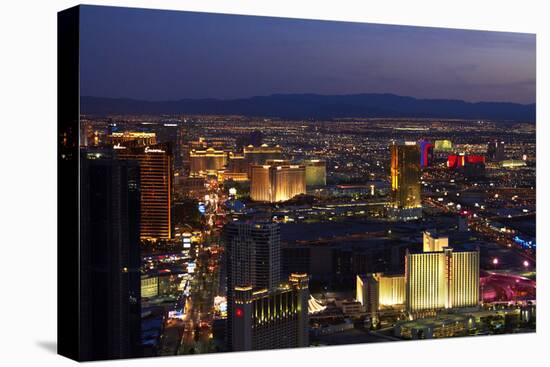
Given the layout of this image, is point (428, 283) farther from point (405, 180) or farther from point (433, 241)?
point (405, 180)

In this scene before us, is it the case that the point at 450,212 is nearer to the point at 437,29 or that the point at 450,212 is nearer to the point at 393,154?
the point at 393,154

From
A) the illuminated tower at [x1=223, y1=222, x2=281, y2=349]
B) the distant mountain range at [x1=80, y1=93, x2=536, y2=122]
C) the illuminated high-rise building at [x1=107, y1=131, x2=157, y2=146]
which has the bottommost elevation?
the illuminated tower at [x1=223, y1=222, x2=281, y2=349]

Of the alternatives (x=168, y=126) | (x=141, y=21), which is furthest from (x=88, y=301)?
(x=141, y=21)

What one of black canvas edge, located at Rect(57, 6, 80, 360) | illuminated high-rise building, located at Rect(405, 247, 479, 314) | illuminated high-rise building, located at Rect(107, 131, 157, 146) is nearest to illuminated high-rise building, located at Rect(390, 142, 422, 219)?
illuminated high-rise building, located at Rect(405, 247, 479, 314)

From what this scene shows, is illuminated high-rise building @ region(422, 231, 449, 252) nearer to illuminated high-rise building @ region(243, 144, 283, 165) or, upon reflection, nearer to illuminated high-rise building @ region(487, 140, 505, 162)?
illuminated high-rise building @ region(487, 140, 505, 162)

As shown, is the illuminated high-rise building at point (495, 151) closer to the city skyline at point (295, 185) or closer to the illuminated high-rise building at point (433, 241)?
the city skyline at point (295, 185)

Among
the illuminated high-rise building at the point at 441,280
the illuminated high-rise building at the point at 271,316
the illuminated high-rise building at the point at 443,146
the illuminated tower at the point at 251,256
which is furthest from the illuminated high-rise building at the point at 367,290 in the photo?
the illuminated high-rise building at the point at 443,146

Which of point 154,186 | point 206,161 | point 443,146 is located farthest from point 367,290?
point 154,186
